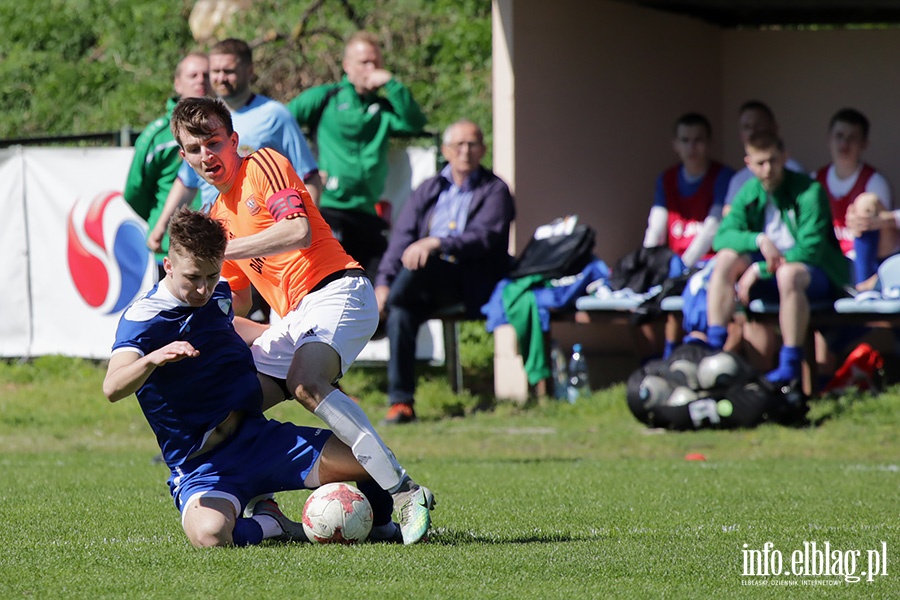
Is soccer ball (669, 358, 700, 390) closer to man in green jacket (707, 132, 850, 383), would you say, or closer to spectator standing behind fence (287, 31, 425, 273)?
man in green jacket (707, 132, 850, 383)

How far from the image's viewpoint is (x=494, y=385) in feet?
41.8

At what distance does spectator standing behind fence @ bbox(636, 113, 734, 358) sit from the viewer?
12.3 m

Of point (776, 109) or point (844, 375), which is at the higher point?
point (776, 109)

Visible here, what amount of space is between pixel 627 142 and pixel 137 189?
5.83 meters

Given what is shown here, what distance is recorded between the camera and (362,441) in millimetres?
5457

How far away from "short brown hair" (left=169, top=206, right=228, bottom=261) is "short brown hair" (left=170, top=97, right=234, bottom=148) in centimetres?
71

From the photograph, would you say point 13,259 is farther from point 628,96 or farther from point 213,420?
point 213,420

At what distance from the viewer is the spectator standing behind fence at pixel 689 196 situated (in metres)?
12.3

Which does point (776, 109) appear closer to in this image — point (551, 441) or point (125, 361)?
point (551, 441)

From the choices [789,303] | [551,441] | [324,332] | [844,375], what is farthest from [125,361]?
[844,375]

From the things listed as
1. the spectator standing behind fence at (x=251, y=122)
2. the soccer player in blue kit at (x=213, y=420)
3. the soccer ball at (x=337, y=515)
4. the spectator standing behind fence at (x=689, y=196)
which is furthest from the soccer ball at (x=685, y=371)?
the soccer ball at (x=337, y=515)

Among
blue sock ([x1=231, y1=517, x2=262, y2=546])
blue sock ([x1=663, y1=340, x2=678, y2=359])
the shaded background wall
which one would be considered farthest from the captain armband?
the shaded background wall

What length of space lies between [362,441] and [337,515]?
297 mm

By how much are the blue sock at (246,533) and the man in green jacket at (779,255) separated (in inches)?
224
